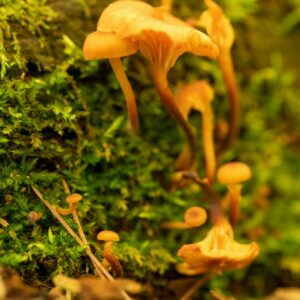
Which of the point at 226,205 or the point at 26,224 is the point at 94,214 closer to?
the point at 26,224

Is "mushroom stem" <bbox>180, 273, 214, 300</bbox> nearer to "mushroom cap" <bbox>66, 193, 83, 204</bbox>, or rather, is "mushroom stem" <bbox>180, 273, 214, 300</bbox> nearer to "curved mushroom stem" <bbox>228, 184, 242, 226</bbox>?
"curved mushroom stem" <bbox>228, 184, 242, 226</bbox>

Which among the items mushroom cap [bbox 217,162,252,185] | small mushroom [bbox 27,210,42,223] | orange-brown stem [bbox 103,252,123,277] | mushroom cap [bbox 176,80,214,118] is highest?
mushroom cap [bbox 176,80,214,118]

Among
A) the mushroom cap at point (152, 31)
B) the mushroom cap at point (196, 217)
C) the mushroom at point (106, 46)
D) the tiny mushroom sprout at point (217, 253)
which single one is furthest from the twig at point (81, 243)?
the mushroom cap at point (152, 31)

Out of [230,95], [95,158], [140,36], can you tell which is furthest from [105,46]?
[230,95]

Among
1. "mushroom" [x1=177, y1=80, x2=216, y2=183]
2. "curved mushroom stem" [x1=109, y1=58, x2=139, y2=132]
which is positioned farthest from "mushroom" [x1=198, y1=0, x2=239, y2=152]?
"curved mushroom stem" [x1=109, y1=58, x2=139, y2=132]

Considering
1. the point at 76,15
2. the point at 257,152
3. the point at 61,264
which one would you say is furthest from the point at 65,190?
the point at 257,152

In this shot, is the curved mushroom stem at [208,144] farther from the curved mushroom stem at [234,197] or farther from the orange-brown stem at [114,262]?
the orange-brown stem at [114,262]

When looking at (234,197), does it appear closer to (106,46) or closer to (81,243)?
(81,243)
